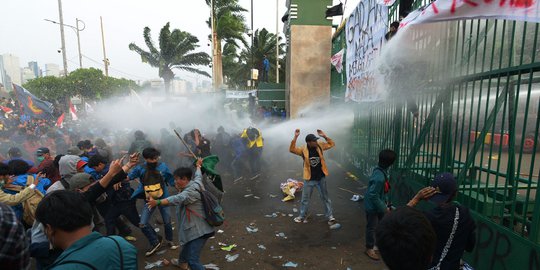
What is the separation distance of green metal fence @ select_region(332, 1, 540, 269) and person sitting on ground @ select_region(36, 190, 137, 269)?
11.7 feet

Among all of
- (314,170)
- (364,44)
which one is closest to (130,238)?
(314,170)

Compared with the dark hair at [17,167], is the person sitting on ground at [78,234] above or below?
above

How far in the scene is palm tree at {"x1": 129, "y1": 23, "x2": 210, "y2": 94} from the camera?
31125 millimetres

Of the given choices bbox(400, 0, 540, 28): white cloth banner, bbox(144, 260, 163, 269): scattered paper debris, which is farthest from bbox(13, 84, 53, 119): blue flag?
bbox(400, 0, 540, 28): white cloth banner

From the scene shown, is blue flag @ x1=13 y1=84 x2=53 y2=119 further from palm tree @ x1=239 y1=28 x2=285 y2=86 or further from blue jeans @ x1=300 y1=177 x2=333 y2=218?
palm tree @ x1=239 y1=28 x2=285 y2=86

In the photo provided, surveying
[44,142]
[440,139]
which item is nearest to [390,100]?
[440,139]

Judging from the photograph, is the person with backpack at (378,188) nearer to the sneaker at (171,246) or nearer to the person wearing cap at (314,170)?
the person wearing cap at (314,170)

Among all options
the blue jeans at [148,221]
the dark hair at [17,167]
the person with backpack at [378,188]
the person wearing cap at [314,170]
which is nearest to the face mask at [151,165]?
the blue jeans at [148,221]

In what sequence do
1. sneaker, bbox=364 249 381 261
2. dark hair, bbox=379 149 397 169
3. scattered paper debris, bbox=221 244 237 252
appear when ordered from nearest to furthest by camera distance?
1. dark hair, bbox=379 149 397 169
2. sneaker, bbox=364 249 381 261
3. scattered paper debris, bbox=221 244 237 252

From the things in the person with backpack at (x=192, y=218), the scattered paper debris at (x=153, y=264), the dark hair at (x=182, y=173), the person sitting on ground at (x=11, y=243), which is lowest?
the scattered paper debris at (x=153, y=264)

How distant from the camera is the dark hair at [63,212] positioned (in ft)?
5.70

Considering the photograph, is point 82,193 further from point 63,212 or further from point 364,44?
point 364,44

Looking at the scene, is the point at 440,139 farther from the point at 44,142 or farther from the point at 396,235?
the point at 44,142

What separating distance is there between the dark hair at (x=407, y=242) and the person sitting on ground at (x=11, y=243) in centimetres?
161
